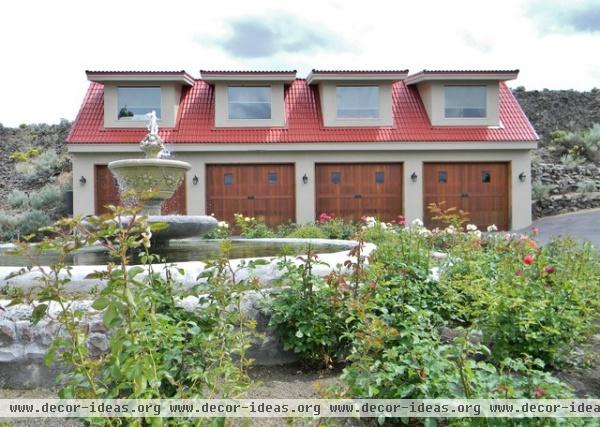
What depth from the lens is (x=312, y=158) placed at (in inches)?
699

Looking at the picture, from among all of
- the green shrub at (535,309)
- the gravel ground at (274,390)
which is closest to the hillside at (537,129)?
the green shrub at (535,309)

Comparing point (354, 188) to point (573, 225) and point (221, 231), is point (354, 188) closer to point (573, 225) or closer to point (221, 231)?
point (573, 225)

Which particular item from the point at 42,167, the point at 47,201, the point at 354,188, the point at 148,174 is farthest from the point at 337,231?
the point at 42,167

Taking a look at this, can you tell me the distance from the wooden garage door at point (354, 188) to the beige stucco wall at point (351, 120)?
1.60m

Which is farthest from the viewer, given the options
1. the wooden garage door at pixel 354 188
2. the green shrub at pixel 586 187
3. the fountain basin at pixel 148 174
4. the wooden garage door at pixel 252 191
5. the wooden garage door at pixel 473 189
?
the green shrub at pixel 586 187

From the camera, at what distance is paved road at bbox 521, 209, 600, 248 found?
1426 cm

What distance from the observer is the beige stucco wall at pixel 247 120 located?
18.2m

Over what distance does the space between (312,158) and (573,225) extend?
9.02 m

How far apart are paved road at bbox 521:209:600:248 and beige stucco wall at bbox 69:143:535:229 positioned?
105 centimetres

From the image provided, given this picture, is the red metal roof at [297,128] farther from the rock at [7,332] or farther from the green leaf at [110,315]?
the green leaf at [110,315]

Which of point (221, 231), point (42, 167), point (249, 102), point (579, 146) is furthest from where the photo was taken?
point (579, 146)

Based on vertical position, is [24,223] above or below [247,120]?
below

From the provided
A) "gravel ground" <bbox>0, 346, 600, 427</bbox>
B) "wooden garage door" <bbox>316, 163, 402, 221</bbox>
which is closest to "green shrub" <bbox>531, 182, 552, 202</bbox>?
"wooden garage door" <bbox>316, 163, 402, 221</bbox>

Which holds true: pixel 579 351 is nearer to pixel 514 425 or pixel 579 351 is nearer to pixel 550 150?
pixel 514 425
